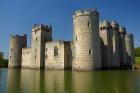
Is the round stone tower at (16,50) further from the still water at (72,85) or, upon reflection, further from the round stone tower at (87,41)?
the still water at (72,85)

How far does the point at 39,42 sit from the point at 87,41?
40.4 ft

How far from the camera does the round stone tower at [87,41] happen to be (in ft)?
97.5

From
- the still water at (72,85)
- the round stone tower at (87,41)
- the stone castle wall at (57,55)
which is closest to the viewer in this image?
the still water at (72,85)

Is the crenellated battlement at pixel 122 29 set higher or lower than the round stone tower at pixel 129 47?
higher

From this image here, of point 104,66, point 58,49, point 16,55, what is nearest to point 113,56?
point 104,66

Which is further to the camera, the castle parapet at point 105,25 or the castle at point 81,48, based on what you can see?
the castle parapet at point 105,25

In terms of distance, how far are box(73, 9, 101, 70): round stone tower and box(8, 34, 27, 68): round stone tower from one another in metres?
21.3

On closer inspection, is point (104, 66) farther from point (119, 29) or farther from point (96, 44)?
point (119, 29)

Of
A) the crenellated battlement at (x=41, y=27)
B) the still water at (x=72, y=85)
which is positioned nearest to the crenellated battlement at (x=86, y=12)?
the crenellated battlement at (x=41, y=27)

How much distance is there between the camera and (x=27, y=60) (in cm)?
4438

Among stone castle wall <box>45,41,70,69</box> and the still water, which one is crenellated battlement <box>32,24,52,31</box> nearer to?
stone castle wall <box>45,41,70,69</box>

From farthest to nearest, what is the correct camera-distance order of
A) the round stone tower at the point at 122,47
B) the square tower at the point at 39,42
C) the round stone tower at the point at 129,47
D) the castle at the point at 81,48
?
the round stone tower at the point at 129,47 → the round stone tower at the point at 122,47 → the square tower at the point at 39,42 → the castle at the point at 81,48

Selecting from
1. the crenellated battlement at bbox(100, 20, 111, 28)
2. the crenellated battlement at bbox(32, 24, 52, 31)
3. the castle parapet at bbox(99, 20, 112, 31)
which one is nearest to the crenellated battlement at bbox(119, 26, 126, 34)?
the castle parapet at bbox(99, 20, 112, 31)

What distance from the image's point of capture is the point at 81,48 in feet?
98.6
